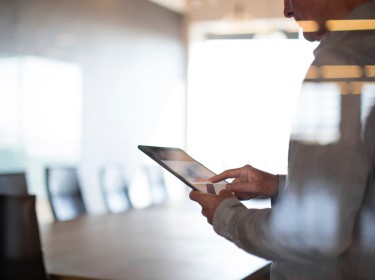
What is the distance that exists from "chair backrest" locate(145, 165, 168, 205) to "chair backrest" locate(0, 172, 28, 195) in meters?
1.56

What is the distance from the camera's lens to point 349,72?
3.67 feet

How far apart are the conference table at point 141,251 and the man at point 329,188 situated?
0.73 metres

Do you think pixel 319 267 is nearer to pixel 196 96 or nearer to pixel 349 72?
pixel 349 72

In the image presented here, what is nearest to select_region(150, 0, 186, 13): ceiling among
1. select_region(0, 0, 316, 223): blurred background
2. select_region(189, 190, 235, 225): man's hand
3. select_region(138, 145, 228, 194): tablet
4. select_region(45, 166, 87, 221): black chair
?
select_region(0, 0, 316, 223): blurred background

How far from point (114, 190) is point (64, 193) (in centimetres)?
66

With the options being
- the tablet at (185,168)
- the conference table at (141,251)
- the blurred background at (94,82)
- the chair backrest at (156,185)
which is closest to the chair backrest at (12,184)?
the conference table at (141,251)

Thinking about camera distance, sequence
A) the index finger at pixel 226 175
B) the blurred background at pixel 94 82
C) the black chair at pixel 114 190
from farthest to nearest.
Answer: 1. the blurred background at pixel 94 82
2. the black chair at pixel 114 190
3. the index finger at pixel 226 175

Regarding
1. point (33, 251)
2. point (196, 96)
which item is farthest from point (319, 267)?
point (33, 251)

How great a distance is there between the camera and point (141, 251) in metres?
2.66

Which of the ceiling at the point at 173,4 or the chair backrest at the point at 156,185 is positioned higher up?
the ceiling at the point at 173,4

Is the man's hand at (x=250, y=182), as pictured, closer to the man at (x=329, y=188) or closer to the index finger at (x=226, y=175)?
the index finger at (x=226, y=175)

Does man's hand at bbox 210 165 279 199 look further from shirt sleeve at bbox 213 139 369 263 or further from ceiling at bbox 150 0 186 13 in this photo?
ceiling at bbox 150 0 186 13

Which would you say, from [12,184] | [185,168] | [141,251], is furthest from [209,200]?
[12,184]

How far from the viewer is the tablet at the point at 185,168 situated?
127 cm
